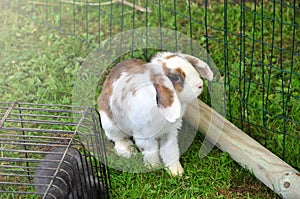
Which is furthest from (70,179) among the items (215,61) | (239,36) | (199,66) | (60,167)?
(215,61)

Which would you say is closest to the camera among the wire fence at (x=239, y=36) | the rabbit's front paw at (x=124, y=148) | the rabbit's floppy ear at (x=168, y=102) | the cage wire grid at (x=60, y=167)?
the cage wire grid at (x=60, y=167)

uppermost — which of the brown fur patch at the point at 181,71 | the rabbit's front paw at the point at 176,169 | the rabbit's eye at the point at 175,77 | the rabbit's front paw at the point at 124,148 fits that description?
the brown fur patch at the point at 181,71

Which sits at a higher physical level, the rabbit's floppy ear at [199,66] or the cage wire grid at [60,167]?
the rabbit's floppy ear at [199,66]

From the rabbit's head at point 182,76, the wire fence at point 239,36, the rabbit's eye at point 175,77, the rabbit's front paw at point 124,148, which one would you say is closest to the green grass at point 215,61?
the wire fence at point 239,36

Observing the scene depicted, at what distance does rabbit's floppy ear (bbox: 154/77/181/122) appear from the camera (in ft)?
10.7

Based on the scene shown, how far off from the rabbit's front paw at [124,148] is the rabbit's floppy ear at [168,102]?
2.01 ft

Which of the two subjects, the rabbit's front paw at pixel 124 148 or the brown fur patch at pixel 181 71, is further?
the rabbit's front paw at pixel 124 148

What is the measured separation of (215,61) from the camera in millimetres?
4676

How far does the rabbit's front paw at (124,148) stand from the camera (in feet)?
12.5

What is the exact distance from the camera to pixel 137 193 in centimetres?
353

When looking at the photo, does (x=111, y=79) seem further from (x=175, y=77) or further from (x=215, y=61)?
(x=215, y=61)

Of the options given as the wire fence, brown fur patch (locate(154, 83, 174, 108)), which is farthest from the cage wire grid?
the wire fence

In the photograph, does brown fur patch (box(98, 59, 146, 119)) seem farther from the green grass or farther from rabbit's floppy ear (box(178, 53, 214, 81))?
the green grass

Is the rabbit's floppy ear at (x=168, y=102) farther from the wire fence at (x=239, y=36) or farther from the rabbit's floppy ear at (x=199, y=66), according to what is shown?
the wire fence at (x=239, y=36)
